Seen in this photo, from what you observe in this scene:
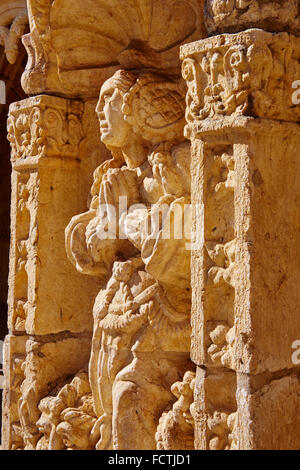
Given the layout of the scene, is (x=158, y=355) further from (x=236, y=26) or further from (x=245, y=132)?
(x=236, y=26)

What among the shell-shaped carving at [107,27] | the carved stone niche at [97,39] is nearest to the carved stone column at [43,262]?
the carved stone niche at [97,39]

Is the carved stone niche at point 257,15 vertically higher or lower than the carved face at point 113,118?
higher

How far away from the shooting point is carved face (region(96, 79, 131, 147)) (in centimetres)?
410

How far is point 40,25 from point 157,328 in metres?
1.86

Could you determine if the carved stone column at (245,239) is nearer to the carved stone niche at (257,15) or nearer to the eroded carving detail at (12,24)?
the carved stone niche at (257,15)

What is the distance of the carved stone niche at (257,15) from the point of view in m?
3.13

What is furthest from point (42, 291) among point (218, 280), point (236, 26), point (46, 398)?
point (236, 26)

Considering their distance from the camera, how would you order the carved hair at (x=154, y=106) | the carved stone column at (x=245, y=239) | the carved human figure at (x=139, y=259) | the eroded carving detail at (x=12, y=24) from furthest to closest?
the eroded carving detail at (x=12, y=24) → the carved hair at (x=154, y=106) → the carved human figure at (x=139, y=259) → the carved stone column at (x=245, y=239)

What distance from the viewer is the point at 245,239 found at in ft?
10.0

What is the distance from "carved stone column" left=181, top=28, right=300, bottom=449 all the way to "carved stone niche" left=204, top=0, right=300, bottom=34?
0.25 feet

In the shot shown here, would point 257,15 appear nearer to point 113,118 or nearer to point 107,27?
point 113,118

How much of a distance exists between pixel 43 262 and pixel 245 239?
189 centimetres

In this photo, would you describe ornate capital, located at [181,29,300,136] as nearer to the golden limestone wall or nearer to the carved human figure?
the golden limestone wall

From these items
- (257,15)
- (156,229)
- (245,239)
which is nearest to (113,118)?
(156,229)
